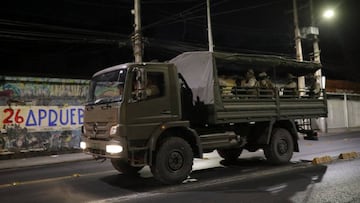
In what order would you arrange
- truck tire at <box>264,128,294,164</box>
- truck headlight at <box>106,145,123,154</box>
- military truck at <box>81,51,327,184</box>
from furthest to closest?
truck tire at <box>264,128,294,164</box>, military truck at <box>81,51,327,184</box>, truck headlight at <box>106,145,123,154</box>

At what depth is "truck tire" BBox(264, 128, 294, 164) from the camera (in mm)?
10969

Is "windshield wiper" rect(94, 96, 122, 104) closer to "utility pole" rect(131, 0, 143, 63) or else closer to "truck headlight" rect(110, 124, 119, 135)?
"truck headlight" rect(110, 124, 119, 135)

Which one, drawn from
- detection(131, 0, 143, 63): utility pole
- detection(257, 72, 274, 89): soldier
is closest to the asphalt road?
A: detection(257, 72, 274, 89): soldier

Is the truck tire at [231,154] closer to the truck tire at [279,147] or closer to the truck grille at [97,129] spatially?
the truck tire at [279,147]

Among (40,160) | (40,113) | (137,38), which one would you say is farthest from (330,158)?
(40,113)

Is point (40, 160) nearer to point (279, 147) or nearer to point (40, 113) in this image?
point (40, 113)

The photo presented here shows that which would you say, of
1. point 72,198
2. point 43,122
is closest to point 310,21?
point 43,122

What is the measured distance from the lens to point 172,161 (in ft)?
28.2

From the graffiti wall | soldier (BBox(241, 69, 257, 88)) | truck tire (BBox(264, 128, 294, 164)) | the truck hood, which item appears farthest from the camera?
the graffiti wall

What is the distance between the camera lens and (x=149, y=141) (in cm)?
824

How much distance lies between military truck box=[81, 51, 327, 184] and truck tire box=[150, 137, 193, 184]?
0.02 metres

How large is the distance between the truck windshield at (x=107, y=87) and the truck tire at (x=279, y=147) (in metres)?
5.11

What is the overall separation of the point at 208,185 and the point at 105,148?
2442 mm

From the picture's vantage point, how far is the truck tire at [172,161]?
27.4 ft
